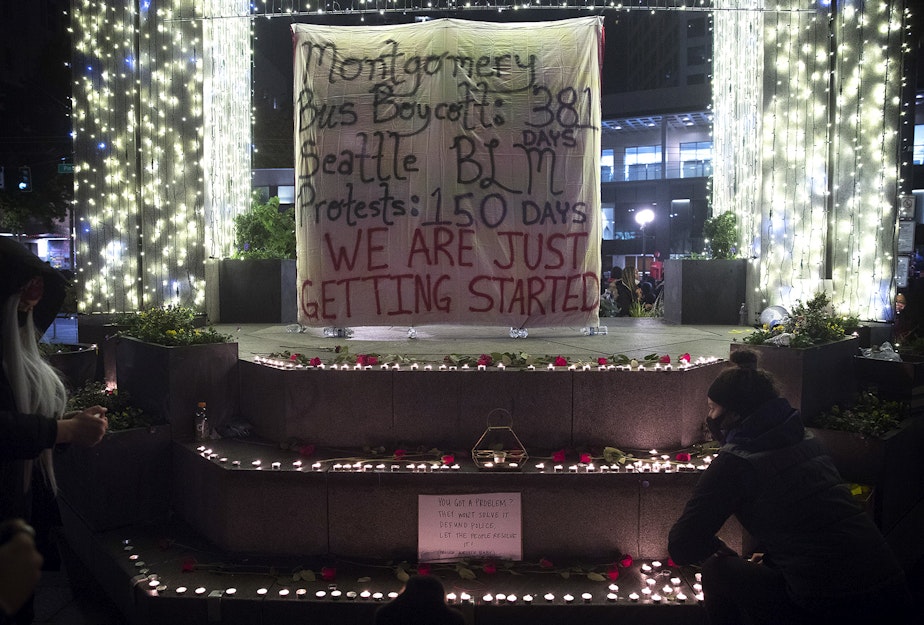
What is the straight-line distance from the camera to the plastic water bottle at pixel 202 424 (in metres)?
4.97

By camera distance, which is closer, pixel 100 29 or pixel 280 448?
pixel 280 448

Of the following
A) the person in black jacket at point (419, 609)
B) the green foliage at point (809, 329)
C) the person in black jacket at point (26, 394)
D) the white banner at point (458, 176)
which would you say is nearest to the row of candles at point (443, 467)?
the green foliage at point (809, 329)

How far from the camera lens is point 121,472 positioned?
4.77 metres

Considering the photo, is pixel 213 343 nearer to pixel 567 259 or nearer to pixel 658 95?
pixel 567 259

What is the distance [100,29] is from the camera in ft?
25.8

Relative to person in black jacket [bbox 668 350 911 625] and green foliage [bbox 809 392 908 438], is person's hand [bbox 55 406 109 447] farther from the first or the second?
green foliage [bbox 809 392 908 438]

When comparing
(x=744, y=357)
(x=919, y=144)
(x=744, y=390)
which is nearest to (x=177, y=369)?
(x=744, y=390)

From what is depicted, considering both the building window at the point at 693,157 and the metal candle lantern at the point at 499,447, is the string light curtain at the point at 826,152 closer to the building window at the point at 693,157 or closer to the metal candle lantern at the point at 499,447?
the metal candle lantern at the point at 499,447

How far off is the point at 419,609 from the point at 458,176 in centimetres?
494

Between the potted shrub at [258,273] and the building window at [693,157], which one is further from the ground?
the building window at [693,157]

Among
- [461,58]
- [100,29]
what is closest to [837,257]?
[461,58]

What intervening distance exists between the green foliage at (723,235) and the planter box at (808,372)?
3632 mm

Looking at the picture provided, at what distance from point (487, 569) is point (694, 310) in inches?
221

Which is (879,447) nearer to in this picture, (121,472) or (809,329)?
(809,329)
